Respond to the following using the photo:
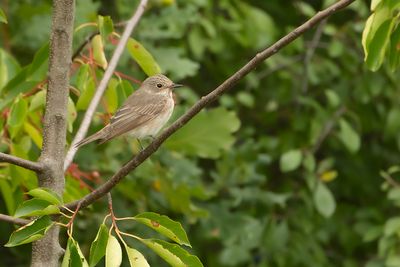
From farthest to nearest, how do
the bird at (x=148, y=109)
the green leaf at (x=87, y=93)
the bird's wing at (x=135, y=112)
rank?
the bird at (x=148, y=109) < the bird's wing at (x=135, y=112) < the green leaf at (x=87, y=93)

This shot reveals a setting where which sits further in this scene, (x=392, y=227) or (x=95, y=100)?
(x=392, y=227)

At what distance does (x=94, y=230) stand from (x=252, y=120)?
2.22m

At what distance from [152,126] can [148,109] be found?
0.10 meters

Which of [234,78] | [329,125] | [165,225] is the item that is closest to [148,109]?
[165,225]

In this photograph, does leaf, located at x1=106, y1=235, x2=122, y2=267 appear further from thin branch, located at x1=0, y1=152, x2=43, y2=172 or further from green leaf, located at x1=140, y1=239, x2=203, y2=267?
thin branch, located at x1=0, y1=152, x2=43, y2=172

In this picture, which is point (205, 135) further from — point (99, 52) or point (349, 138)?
point (349, 138)

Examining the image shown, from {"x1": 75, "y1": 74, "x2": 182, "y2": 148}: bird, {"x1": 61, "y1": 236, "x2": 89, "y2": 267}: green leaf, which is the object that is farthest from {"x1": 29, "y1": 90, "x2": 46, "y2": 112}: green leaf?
{"x1": 61, "y1": 236, "x2": 89, "y2": 267}: green leaf

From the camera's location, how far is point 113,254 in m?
2.92

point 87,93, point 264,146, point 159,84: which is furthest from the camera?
point 264,146

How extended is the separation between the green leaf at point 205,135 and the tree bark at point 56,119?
56.7 inches

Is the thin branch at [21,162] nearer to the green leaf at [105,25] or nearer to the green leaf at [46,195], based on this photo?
the green leaf at [46,195]

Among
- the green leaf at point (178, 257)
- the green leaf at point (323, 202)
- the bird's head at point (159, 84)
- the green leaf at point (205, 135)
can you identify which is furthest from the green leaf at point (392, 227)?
the green leaf at point (178, 257)

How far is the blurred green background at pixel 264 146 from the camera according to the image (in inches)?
251

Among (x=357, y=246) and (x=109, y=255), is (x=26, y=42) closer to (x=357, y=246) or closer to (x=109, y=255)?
(x=357, y=246)
